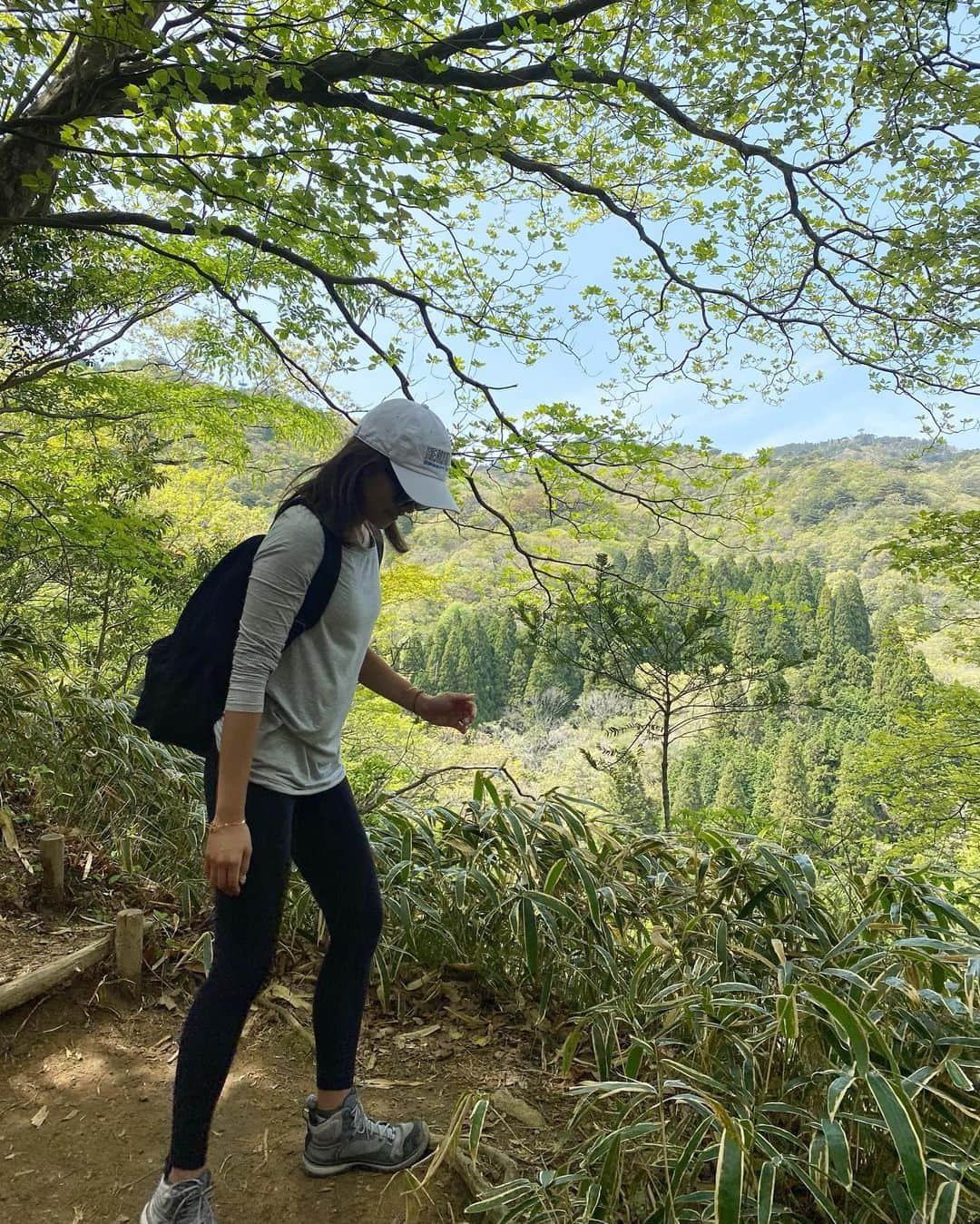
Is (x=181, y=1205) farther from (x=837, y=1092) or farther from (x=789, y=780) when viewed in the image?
(x=789, y=780)

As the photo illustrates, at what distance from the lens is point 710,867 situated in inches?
79.0

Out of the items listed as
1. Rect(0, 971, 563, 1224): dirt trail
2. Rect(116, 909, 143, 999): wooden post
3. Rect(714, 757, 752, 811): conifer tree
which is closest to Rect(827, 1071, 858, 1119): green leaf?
Rect(0, 971, 563, 1224): dirt trail

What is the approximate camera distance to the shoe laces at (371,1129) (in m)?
1.42

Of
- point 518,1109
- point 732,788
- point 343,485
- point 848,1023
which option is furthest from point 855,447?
point 343,485

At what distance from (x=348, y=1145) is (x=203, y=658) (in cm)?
101

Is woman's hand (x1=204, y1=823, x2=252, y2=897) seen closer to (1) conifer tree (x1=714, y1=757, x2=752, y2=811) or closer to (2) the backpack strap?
(2) the backpack strap

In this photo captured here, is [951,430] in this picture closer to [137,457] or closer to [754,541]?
[754,541]

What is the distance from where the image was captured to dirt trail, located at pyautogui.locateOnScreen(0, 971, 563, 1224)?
4.43ft

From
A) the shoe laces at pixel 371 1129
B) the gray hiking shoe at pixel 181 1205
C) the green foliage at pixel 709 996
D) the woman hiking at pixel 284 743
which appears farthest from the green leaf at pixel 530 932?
the gray hiking shoe at pixel 181 1205

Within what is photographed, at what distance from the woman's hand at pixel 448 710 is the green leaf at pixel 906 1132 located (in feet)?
3.11

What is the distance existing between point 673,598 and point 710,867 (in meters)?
2.23

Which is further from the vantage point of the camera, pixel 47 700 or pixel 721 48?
pixel 721 48

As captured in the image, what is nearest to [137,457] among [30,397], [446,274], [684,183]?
[30,397]

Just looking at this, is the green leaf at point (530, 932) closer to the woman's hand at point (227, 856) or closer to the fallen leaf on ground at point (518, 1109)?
the fallen leaf on ground at point (518, 1109)
